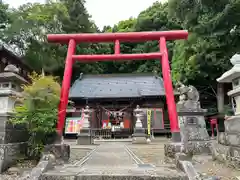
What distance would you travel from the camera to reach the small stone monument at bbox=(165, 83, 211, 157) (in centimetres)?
675

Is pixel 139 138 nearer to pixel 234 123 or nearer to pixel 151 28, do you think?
pixel 234 123

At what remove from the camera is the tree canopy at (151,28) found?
12734mm

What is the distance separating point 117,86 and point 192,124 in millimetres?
14924

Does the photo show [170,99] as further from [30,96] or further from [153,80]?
[153,80]

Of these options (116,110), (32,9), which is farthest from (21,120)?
(32,9)

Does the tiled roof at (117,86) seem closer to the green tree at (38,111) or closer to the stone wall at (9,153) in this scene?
the green tree at (38,111)

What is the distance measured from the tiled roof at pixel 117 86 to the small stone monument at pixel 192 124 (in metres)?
11.4

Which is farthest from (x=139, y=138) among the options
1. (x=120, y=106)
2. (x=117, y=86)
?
(x=117, y=86)

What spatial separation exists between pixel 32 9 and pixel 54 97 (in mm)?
20293

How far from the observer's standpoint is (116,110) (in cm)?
1964

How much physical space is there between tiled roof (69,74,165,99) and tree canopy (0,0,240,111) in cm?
284

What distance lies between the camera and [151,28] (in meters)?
30.5

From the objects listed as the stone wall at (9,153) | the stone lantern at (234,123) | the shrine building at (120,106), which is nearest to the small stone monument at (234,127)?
the stone lantern at (234,123)

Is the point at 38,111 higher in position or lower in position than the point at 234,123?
higher
